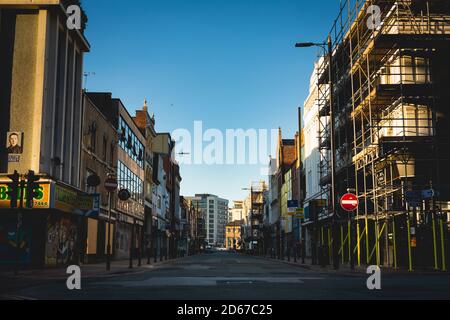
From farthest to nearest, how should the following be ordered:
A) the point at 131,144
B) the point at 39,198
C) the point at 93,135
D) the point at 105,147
A: the point at 131,144, the point at 105,147, the point at 93,135, the point at 39,198

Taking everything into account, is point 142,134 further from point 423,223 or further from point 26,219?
point 423,223

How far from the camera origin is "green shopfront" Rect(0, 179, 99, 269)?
27203 mm

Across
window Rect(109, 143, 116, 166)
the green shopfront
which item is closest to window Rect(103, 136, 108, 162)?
window Rect(109, 143, 116, 166)

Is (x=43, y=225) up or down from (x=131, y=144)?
down

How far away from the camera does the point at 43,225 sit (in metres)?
28.5

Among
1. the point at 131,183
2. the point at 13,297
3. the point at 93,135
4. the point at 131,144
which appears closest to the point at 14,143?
the point at 93,135

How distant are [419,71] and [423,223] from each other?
796 centimetres

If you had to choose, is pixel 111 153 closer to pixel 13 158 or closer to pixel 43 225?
pixel 43 225

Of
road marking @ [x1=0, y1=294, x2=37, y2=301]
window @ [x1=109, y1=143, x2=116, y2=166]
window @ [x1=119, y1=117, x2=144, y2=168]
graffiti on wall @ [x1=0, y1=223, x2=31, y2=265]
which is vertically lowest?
road marking @ [x1=0, y1=294, x2=37, y2=301]

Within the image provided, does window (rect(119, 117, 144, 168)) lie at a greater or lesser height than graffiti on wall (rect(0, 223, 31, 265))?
greater

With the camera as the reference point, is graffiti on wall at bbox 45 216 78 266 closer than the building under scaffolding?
No

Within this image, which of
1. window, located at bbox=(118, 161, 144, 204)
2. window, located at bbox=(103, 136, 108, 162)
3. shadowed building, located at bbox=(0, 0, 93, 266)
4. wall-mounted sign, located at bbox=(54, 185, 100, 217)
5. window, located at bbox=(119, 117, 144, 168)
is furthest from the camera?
window, located at bbox=(118, 161, 144, 204)

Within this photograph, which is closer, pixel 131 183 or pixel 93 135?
pixel 93 135

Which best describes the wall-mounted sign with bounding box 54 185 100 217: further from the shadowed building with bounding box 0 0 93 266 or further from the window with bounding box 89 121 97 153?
the window with bounding box 89 121 97 153
